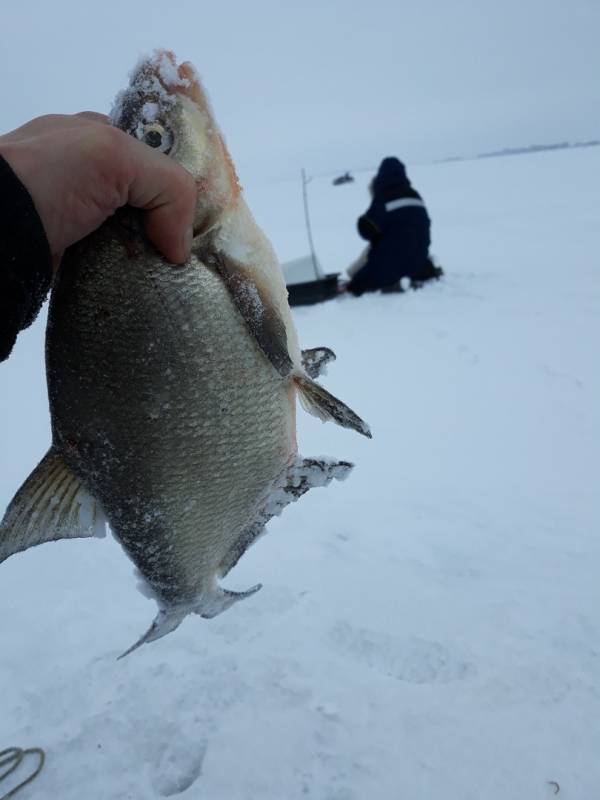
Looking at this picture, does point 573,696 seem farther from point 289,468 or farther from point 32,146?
point 32,146

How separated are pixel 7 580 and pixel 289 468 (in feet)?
7.08

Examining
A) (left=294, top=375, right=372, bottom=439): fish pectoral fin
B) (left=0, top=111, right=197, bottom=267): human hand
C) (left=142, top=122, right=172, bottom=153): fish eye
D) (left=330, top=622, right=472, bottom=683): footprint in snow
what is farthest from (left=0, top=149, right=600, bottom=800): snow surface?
(left=142, top=122, right=172, bottom=153): fish eye

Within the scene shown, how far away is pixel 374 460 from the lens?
4.19 meters

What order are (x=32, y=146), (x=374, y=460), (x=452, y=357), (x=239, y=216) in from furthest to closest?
(x=452, y=357) → (x=374, y=460) → (x=239, y=216) → (x=32, y=146)

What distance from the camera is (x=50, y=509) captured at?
1.57 metres

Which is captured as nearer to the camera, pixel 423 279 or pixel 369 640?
pixel 369 640

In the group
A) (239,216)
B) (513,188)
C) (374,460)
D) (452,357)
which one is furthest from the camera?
(513,188)

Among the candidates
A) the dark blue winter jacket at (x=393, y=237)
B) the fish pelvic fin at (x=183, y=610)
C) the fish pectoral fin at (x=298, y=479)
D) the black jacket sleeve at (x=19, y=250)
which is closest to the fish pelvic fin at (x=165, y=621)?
the fish pelvic fin at (x=183, y=610)

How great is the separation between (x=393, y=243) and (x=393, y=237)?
0.37 ft

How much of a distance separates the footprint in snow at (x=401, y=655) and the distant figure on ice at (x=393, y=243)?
22.0ft

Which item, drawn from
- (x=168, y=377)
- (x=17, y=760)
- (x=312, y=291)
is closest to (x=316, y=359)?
(x=168, y=377)

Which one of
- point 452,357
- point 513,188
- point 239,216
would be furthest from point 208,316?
point 513,188

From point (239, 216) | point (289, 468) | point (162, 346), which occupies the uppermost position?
point (239, 216)

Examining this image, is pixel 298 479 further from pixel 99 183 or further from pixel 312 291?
pixel 312 291
